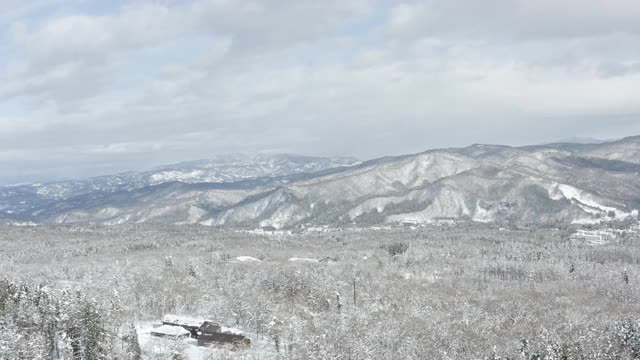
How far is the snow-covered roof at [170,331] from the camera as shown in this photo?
350ft

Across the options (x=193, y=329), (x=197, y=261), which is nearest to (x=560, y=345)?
→ (x=193, y=329)

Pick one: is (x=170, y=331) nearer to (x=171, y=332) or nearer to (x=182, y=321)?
(x=171, y=332)

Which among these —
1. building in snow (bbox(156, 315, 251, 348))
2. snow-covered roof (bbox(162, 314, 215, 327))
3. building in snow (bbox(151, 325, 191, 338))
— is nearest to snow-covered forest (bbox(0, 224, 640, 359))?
building in snow (bbox(156, 315, 251, 348))

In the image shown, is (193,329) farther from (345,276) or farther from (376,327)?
(345,276)

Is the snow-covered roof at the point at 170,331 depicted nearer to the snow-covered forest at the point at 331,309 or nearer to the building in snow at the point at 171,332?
the building in snow at the point at 171,332

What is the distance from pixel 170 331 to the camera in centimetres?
10750

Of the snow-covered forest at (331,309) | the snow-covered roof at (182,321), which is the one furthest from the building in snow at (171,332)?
the snow-covered forest at (331,309)

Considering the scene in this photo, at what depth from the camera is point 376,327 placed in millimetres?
102438

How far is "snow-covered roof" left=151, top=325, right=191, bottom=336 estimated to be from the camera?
350 feet

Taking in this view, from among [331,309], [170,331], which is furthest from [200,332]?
[331,309]

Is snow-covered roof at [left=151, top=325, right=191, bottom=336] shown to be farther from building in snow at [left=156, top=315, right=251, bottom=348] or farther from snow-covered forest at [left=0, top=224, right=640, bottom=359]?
snow-covered forest at [left=0, top=224, right=640, bottom=359]

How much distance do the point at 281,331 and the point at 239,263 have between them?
8651 centimetres

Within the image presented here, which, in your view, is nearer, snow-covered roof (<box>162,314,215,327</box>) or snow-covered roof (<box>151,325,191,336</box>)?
snow-covered roof (<box>151,325,191,336</box>)

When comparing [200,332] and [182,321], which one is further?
[182,321]
